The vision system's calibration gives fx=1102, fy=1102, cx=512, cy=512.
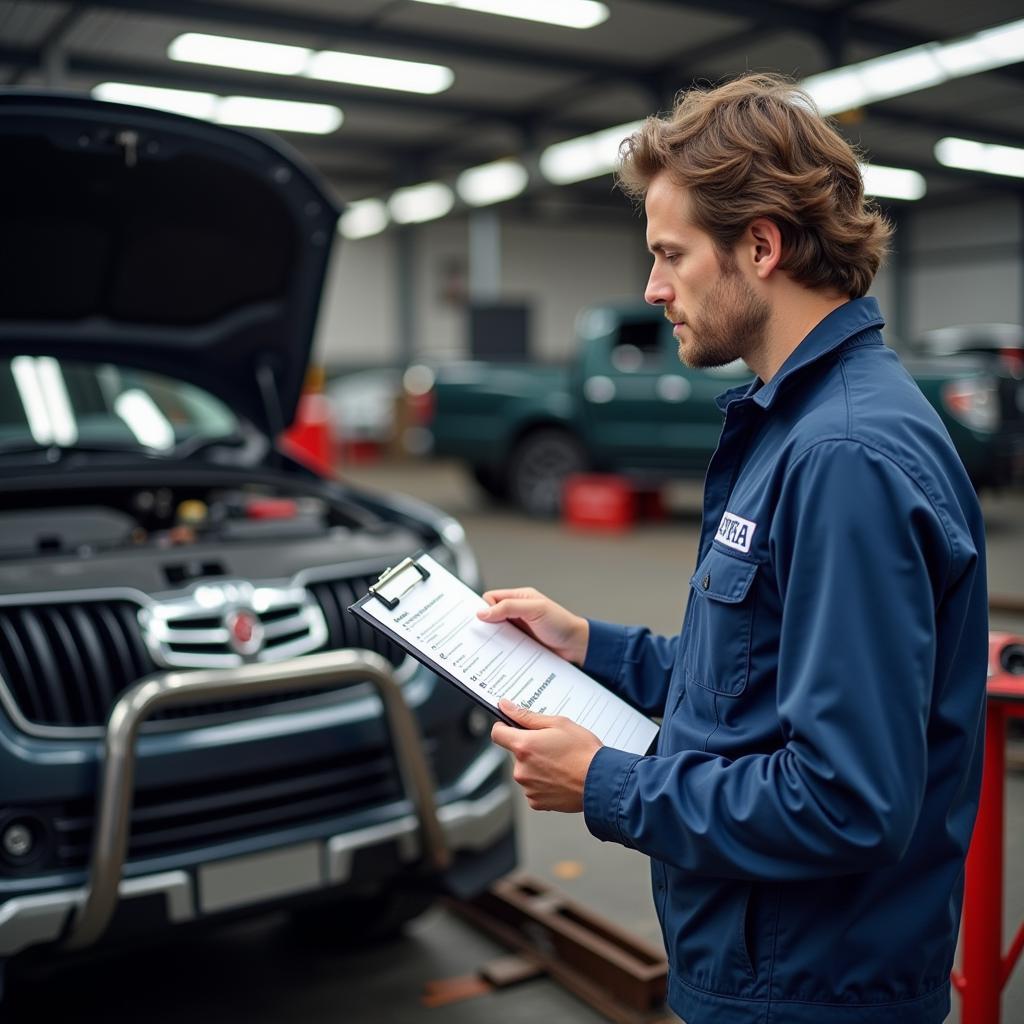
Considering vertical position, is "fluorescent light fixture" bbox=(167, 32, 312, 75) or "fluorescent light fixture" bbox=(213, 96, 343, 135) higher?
"fluorescent light fixture" bbox=(213, 96, 343, 135)

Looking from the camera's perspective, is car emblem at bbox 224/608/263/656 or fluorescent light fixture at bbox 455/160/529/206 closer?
car emblem at bbox 224/608/263/656

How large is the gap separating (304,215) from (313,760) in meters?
1.56

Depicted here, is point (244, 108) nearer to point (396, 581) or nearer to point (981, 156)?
point (981, 156)

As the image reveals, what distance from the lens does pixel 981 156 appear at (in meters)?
2.97

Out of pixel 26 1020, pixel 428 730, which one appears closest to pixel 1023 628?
pixel 428 730

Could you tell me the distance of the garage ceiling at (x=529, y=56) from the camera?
3.13 metres

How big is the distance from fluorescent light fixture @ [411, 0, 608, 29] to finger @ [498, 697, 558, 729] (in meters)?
8.67

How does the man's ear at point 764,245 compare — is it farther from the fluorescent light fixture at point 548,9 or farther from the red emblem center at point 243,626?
the fluorescent light fixture at point 548,9

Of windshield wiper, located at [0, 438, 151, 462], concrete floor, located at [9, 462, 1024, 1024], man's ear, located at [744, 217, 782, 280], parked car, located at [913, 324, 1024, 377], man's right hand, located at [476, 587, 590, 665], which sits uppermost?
parked car, located at [913, 324, 1024, 377]

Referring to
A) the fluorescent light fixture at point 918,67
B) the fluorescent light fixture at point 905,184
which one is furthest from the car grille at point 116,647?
the fluorescent light fixture at point 905,184

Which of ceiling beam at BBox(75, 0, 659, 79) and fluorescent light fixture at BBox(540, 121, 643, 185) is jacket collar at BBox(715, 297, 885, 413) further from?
fluorescent light fixture at BBox(540, 121, 643, 185)

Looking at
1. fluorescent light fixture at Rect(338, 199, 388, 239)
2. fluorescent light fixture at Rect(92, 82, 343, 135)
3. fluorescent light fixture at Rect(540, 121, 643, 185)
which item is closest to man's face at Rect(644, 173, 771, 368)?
fluorescent light fixture at Rect(92, 82, 343, 135)

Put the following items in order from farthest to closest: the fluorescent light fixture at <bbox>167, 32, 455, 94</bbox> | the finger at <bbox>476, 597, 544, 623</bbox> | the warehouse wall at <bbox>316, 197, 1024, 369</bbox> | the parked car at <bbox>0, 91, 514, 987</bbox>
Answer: the warehouse wall at <bbox>316, 197, 1024, 369</bbox>, the fluorescent light fixture at <bbox>167, 32, 455, 94</bbox>, the parked car at <bbox>0, 91, 514, 987</bbox>, the finger at <bbox>476, 597, 544, 623</bbox>

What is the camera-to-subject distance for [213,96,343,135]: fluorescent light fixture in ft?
41.4
